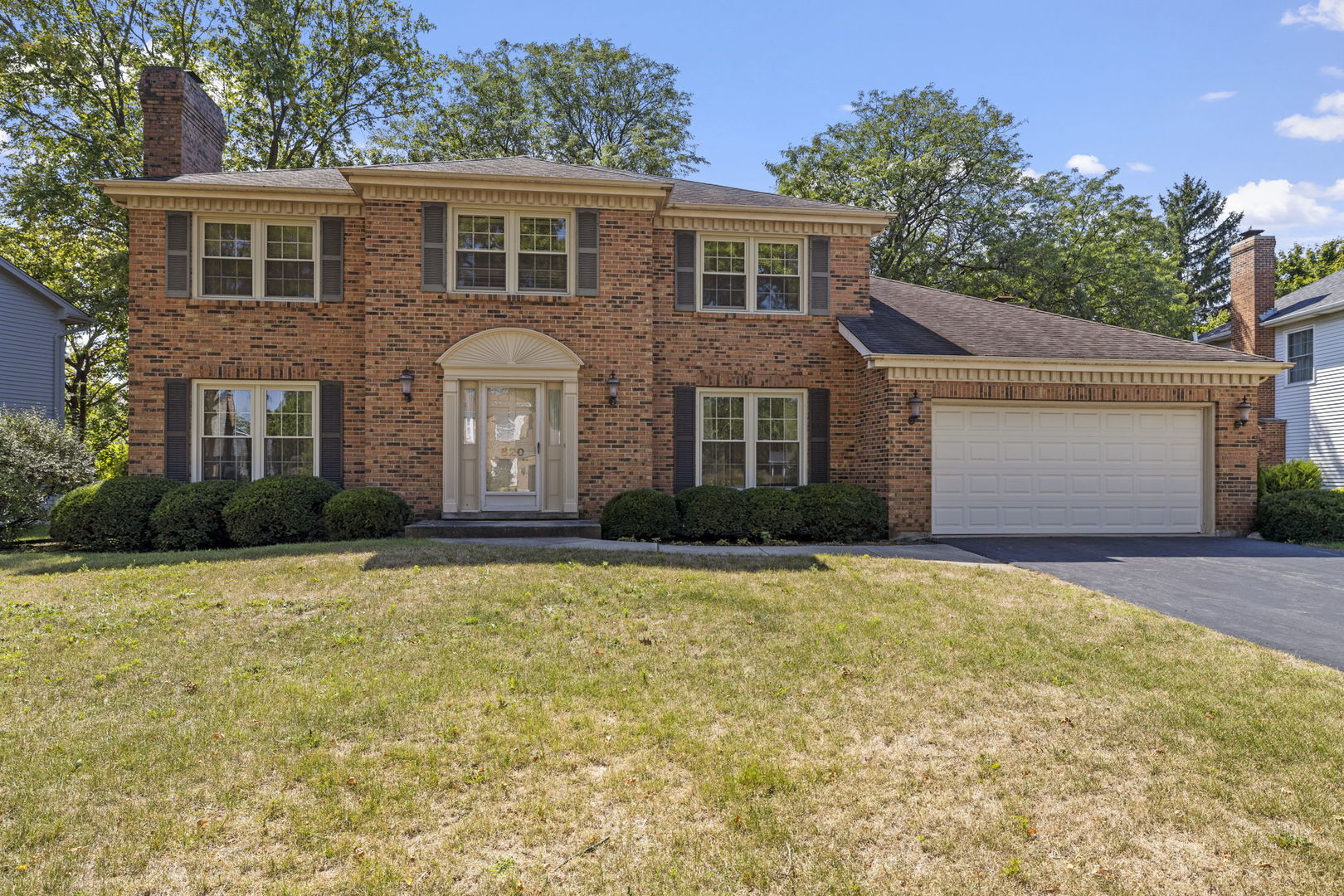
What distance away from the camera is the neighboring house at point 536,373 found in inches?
471

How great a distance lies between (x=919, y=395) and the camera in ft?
39.1

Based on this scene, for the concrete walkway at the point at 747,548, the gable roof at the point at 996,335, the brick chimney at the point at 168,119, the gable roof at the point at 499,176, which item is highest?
the brick chimney at the point at 168,119

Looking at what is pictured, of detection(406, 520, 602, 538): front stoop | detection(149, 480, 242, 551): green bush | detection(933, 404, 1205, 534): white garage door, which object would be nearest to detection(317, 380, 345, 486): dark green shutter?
detection(149, 480, 242, 551): green bush

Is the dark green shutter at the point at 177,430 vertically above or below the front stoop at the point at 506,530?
above

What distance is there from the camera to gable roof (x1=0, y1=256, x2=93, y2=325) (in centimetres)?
1723

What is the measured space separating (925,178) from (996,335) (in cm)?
1369

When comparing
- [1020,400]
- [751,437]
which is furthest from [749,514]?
[1020,400]

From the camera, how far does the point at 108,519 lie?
35.0ft

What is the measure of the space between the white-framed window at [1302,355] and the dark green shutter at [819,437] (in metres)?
16.3

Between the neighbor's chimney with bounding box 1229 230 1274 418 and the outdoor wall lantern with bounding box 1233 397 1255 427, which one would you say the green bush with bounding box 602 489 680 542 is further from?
the neighbor's chimney with bounding box 1229 230 1274 418

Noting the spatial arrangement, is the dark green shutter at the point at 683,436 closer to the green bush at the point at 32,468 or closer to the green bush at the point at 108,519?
the green bush at the point at 108,519

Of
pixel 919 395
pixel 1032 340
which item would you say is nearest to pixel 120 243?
pixel 919 395

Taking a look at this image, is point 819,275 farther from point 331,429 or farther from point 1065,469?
point 331,429

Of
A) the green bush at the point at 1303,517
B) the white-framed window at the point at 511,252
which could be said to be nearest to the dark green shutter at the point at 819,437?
the white-framed window at the point at 511,252
